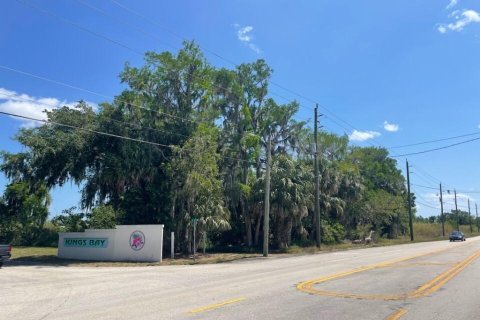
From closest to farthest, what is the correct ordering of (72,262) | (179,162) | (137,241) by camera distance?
(72,262) < (137,241) < (179,162)

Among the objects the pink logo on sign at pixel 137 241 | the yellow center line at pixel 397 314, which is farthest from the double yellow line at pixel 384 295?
the pink logo on sign at pixel 137 241

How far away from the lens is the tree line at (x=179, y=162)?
100 ft

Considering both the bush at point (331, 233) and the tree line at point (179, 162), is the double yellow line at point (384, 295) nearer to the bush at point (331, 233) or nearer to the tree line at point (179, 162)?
the tree line at point (179, 162)

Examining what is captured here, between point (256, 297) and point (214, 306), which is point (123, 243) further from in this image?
point (214, 306)

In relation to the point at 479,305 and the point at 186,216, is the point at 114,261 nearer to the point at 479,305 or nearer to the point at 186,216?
the point at 186,216

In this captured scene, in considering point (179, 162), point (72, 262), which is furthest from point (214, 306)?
point (179, 162)

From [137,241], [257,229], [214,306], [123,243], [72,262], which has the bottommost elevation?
[72,262]

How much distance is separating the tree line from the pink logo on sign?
2.64m

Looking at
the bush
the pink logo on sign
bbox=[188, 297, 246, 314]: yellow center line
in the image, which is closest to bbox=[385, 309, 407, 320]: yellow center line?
bbox=[188, 297, 246, 314]: yellow center line

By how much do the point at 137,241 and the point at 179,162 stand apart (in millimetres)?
6544

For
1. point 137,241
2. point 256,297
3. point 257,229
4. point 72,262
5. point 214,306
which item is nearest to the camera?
point 214,306

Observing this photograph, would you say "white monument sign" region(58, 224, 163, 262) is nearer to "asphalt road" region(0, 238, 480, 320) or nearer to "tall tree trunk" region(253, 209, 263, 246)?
"asphalt road" region(0, 238, 480, 320)

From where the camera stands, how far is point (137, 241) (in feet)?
90.9

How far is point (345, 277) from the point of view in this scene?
50.3 ft
